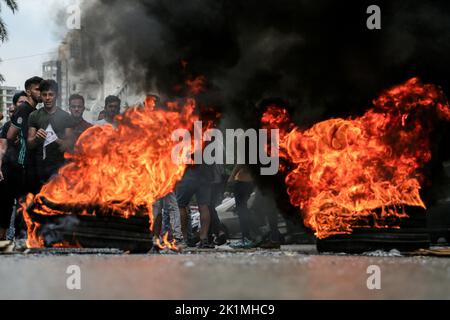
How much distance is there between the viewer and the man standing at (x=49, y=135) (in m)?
11.0

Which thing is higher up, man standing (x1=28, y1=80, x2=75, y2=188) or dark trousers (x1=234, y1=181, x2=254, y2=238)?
man standing (x1=28, y1=80, x2=75, y2=188)

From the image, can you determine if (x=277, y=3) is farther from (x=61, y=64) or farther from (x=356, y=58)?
(x=61, y=64)

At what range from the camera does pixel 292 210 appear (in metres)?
13.0

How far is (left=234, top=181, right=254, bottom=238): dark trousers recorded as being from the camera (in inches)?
524

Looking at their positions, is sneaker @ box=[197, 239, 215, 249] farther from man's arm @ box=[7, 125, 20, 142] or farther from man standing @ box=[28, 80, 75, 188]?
man's arm @ box=[7, 125, 20, 142]

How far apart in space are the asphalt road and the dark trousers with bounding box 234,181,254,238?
4017 millimetres

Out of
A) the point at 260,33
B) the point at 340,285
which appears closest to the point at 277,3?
the point at 260,33

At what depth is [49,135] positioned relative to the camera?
36.2 ft

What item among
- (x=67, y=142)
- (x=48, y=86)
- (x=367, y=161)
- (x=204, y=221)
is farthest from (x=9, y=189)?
(x=367, y=161)

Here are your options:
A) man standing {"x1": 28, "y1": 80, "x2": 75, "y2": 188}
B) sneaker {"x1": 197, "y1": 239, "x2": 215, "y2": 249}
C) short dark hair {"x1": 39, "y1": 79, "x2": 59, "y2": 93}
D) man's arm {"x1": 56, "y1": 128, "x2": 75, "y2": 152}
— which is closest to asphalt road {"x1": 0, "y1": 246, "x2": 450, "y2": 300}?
man standing {"x1": 28, "y1": 80, "x2": 75, "y2": 188}

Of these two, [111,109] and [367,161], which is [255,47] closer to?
[111,109]

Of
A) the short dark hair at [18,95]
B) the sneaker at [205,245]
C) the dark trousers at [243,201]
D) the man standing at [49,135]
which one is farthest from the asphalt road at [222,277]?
the dark trousers at [243,201]

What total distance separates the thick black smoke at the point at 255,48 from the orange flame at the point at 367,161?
2.17 feet

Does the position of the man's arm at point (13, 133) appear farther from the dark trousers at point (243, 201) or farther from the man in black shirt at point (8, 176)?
the dark trousers at point (243, 201)
